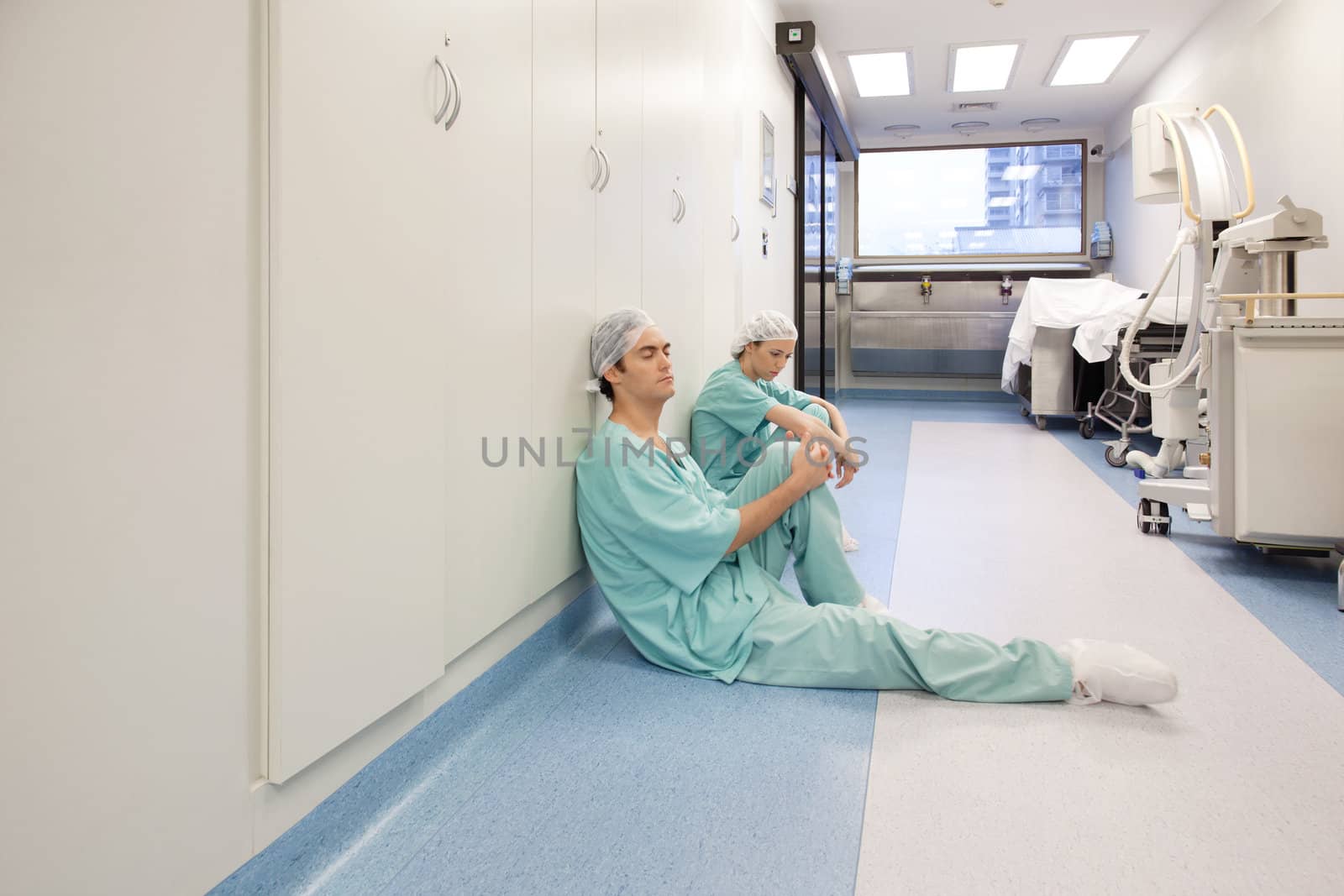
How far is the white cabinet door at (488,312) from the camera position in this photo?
1724 mm

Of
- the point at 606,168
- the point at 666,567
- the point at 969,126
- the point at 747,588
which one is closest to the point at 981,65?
the point at 969,126

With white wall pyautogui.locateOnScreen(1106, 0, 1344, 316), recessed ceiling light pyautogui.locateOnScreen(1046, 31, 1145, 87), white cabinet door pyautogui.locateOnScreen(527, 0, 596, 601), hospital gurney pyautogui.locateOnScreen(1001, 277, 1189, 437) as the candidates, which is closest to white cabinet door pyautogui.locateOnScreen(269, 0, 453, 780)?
white cabinet door pyautogui.locateOnScreen(527, 0, 596, 601)

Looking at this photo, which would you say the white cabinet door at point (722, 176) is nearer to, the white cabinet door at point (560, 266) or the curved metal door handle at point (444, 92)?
the white cabinet door at point (560, 266)

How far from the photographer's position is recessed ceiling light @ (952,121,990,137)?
925cm

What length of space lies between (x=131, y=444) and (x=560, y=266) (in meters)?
1.35

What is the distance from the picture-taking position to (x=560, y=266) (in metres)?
2.24

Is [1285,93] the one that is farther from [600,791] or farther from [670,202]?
[600,791]

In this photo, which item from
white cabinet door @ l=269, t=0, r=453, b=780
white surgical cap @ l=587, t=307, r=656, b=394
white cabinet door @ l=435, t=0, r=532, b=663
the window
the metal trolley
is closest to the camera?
white cabinet door @ l=269, t=0, r=453, b=780

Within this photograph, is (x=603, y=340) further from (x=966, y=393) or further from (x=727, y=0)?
(x=966, y=393)

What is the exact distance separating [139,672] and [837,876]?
97cm

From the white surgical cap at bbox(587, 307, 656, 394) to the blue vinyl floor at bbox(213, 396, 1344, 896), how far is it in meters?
0.70

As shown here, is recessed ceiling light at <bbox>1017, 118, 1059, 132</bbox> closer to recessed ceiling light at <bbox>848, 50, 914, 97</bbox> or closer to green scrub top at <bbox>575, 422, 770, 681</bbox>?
recessed ceiling light at <bbox>848, 50, 914, 97</bbox>

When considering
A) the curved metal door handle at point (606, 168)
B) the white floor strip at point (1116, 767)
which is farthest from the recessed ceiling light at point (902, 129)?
the curved metal door handle at point (606, 168)

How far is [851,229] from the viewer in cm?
1020
